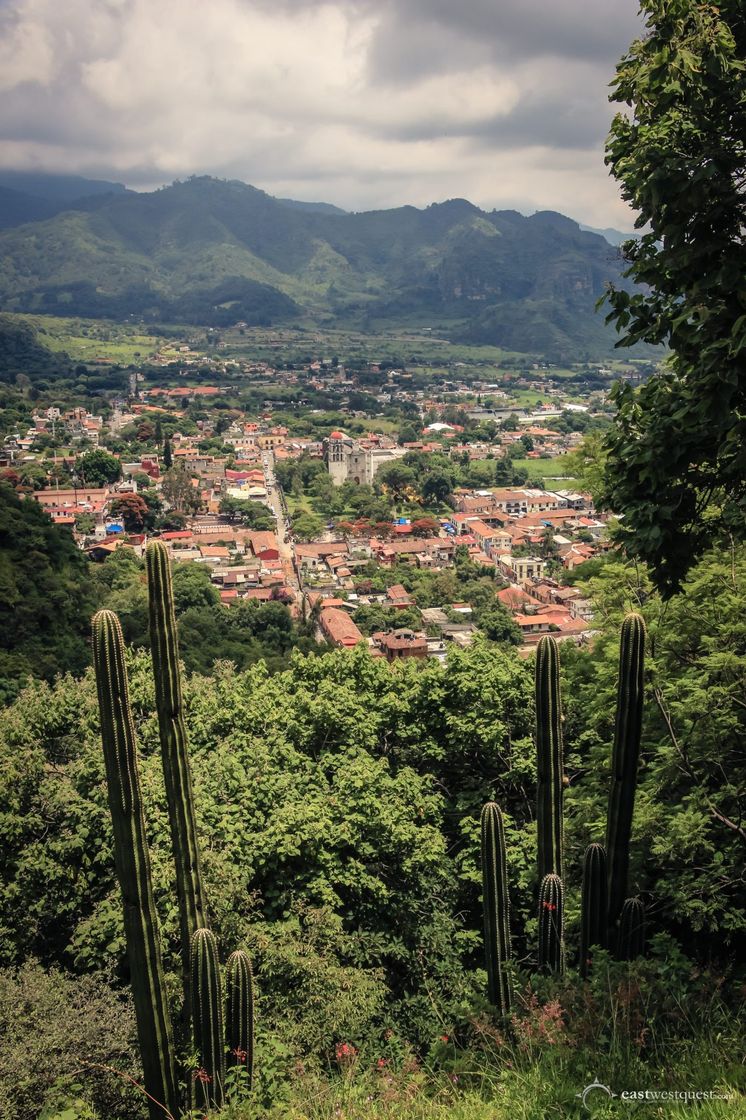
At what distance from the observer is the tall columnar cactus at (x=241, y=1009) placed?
594cm

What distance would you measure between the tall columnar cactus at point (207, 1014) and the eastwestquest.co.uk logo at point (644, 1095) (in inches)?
102

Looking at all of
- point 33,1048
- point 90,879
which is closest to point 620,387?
point 33,1048

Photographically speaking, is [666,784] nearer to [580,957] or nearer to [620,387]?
[580,957]

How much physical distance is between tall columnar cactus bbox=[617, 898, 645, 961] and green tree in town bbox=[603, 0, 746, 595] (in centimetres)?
210

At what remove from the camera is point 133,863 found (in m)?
5.99

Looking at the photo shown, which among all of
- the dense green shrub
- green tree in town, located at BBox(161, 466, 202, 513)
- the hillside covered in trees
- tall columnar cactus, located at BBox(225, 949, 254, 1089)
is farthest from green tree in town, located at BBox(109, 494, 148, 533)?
tall columnar cactus, located at BBox(225, 949, 254, 1089)

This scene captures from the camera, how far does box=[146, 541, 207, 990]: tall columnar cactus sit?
6.34 meters

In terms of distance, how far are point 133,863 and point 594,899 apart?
298 cm

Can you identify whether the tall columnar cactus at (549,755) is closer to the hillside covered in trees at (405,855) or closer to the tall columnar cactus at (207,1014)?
the hillside covered in trees at (405,855)

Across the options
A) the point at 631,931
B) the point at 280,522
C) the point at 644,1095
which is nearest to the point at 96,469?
the point at 280,522

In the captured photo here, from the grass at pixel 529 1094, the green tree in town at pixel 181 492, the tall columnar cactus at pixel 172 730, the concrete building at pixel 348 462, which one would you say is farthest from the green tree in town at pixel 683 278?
the concrete building at pixel 348 462

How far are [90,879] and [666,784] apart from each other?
5.21 meters

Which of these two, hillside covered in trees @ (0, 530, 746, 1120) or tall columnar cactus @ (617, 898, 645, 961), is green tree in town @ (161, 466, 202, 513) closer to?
hillside covered in trees @ (0, 530, 746, 1120)

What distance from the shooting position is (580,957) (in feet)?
21.1
